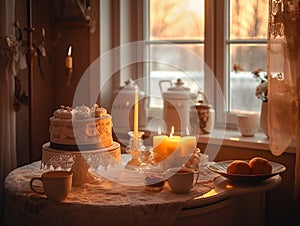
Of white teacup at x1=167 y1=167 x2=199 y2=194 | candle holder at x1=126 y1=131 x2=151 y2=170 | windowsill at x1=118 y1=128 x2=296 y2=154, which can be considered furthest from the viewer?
windowsill at x1=118 y1=128 x2=296 y2=154

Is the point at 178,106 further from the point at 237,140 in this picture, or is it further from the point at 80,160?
the point at 80,160

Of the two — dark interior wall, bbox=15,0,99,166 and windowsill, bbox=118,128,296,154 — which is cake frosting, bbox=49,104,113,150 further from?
dark interior wall, bbox=15,0,99,166

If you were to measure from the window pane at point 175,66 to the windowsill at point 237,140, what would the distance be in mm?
324

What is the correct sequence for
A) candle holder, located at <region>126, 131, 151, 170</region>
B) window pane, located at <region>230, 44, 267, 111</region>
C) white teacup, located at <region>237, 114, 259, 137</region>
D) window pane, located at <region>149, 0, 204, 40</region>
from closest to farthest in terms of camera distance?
1. candle holder, located at <region>126, 131, 151, 170</region>
2. white teacup, located at <region>237, 114, 259, 137</region>
3. window pane, located at <region>230, 44, 267, 111</region>
4. window pane, located at <region>149, 0, 204, 40</region>

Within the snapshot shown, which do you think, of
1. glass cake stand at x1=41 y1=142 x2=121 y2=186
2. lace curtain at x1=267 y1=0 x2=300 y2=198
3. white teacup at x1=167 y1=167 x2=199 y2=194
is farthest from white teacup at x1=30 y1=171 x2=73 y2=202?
lace curtain at x1=267 y1=0 x2=300 y2=198

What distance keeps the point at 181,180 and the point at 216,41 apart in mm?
1050

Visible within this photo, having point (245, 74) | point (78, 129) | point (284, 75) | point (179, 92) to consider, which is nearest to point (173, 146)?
point (78, 129)

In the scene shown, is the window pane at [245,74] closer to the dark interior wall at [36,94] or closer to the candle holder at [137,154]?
the candle holder at [137,154]

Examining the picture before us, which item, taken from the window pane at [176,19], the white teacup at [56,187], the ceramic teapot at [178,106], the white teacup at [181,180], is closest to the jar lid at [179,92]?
the ceramic teapot at [178,106]

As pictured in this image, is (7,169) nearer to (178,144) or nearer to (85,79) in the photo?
(85,79)

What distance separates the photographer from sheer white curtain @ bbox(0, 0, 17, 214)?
8.51 ft

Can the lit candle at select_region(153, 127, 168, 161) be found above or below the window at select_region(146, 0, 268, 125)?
below

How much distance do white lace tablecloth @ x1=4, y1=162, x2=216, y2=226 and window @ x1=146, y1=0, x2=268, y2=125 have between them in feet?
2.71

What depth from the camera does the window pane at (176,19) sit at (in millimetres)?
2785
